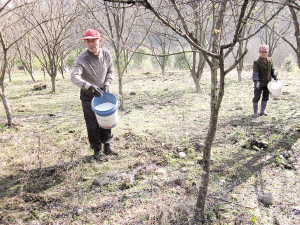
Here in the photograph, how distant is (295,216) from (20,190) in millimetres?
2758

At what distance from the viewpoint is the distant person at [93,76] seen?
8.54ft

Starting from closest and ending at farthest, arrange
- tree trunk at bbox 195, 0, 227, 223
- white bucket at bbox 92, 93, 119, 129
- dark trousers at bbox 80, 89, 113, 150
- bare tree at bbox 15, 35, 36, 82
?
tree trunk at bbox 195, 0, 227, 223
white bucket at bbox 92, 93, 119, 129
dark trousers at bbox 80, 89, 113, 150
bare tree at bbox 15, 35, 36, 82

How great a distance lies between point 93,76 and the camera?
110 inches

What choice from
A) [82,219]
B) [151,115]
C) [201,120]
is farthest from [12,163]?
[201,120]

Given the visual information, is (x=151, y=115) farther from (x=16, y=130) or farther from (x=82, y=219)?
(x=82, y=219)

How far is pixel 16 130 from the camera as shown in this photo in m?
4.17

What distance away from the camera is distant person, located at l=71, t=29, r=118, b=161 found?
2.60m

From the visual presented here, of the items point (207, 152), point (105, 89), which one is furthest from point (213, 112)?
point (105, 89)

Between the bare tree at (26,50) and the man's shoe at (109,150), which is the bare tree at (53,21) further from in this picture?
the man's shoe at (109,150)

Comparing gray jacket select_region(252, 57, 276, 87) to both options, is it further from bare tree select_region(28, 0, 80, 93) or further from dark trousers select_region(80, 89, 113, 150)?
bare tree select_region(28, 0, 80, 93)

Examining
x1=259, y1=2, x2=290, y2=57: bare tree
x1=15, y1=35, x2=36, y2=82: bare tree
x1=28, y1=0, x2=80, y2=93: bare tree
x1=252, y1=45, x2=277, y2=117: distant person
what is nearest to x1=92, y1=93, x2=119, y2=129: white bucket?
x1=252, y1=45, x2=277, y2=117: distant person

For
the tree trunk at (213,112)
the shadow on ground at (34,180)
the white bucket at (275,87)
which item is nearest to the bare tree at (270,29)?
the white bucket at (275,87)

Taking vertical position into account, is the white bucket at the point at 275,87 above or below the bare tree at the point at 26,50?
below

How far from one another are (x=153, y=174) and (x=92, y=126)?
1072 millimetres
